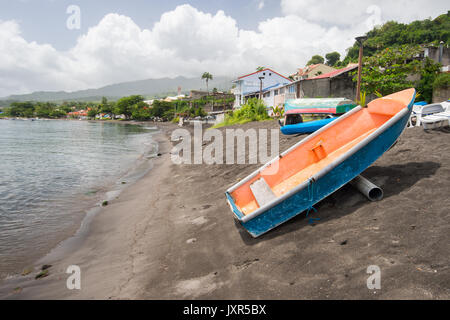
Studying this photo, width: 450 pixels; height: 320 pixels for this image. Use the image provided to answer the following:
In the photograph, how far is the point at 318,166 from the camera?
20.5 feet

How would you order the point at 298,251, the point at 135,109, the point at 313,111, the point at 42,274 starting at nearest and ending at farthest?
the point at 298,251
the point at 42,274
the point at 313,111
the point at 135,109

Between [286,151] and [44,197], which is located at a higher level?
[286,151]

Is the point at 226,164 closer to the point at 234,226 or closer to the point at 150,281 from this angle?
the point at 234,226

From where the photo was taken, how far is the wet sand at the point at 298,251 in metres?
3.33

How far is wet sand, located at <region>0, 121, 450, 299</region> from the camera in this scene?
10.9ft

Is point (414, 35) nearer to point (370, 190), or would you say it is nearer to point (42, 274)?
point (370, 190)

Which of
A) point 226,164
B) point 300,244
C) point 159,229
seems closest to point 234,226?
point 300,244

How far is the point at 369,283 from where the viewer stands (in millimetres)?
3160

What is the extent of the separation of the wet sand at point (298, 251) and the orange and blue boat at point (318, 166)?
45 cm

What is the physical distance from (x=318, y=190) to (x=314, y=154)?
5.81 ft

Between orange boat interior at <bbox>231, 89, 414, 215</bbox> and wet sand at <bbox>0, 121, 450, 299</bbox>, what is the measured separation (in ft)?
2.66

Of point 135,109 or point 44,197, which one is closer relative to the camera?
point 44,197

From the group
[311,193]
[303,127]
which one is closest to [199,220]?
[311,193]

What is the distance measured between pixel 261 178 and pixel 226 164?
5806mm
